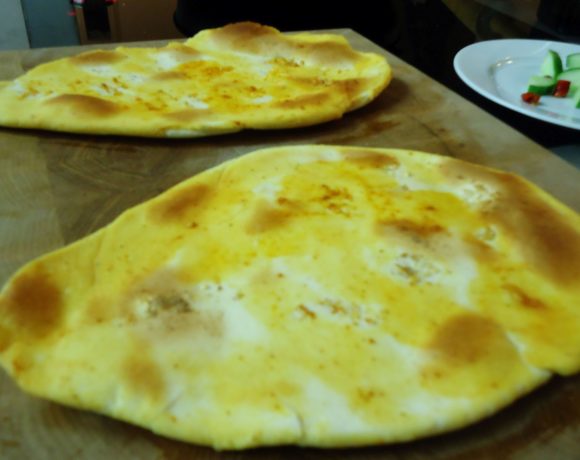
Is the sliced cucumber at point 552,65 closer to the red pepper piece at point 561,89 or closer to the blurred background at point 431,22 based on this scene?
the red pepper piece at point 561,89

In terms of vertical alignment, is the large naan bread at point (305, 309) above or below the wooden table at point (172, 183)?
above

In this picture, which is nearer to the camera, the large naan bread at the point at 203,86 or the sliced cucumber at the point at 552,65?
the large naan bread at the point at 203,86

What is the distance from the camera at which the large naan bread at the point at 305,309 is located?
2.54ft

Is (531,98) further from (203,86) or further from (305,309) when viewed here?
(305,309)

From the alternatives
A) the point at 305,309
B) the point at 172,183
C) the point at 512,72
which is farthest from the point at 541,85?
the point at 305,309

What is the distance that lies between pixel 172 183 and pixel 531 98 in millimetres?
1031

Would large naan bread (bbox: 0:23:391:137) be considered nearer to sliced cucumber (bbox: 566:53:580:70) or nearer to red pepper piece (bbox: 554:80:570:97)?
red pepper piece (bbox: 554:80:570:97)

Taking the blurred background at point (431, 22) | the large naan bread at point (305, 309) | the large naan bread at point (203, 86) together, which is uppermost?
the large naan bread at point (203, 86)

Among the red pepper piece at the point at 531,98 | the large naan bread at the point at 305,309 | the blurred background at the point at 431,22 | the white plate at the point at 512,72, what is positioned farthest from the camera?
the blurred background at the point at 431,22

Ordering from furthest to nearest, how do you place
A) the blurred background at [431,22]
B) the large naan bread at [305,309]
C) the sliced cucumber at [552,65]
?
1. the blurred background at [431,22]
2. the sliced cucumber at [552,65]
3. the large naan bread at [305,309]

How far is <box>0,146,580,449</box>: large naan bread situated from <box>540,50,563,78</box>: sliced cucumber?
806mm

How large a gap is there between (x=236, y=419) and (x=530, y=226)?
635 millimetres

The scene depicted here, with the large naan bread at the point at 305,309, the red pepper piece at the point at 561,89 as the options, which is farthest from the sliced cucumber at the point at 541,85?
the large naan bread at the point at 305,309

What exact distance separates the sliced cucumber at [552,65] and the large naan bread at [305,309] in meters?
0.81
